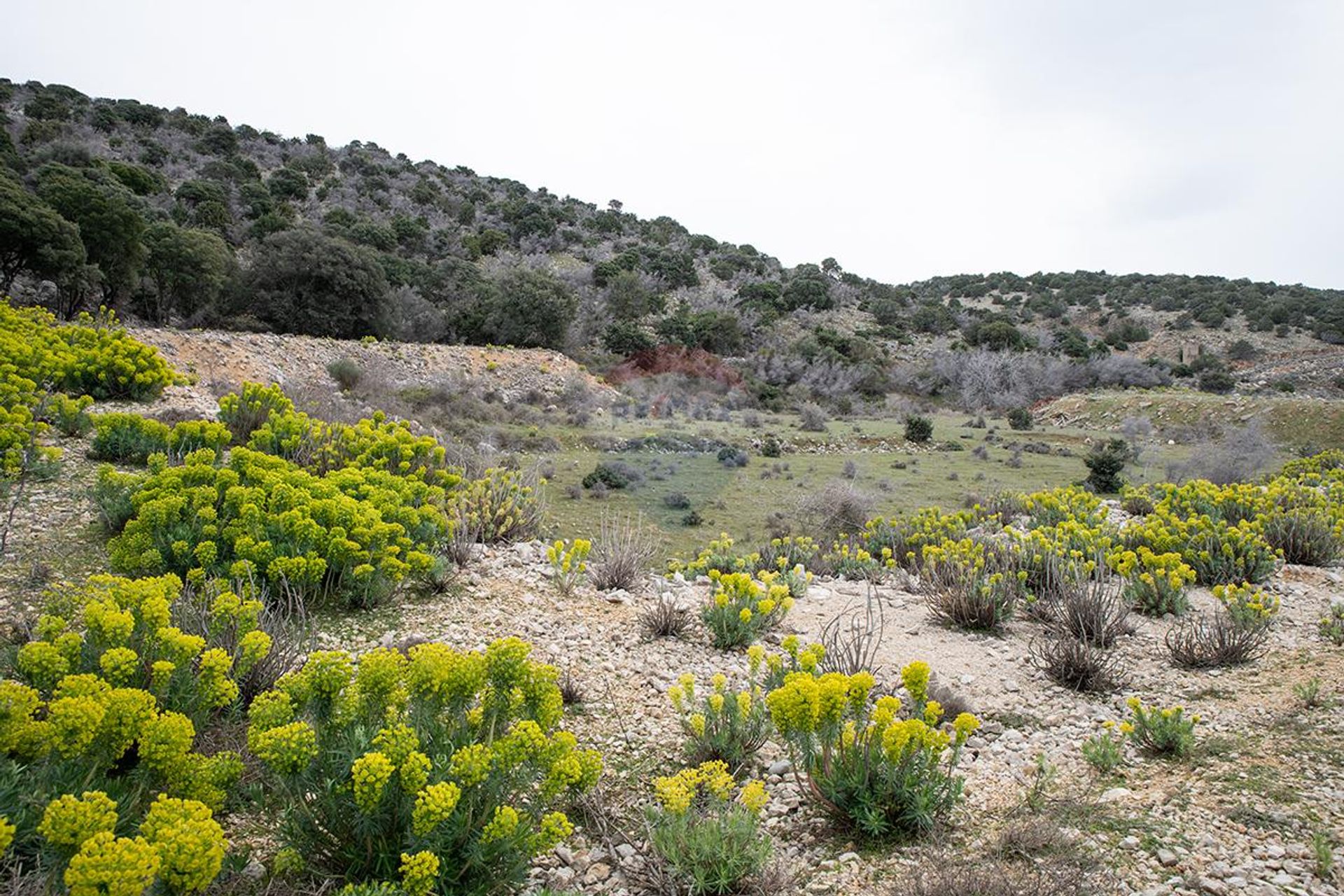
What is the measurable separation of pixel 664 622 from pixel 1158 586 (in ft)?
14.3

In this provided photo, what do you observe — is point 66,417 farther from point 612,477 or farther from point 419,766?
point 612,477

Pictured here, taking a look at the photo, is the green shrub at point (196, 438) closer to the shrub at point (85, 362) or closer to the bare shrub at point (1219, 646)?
the shrub at point (85, 362)

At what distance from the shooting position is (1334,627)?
5254 millimetres

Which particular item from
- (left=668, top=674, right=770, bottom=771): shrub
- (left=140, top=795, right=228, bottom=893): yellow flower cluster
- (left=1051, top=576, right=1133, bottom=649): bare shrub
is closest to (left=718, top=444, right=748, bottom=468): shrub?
(left=1051, top=576, right=1133, bottom=649): bare shrub

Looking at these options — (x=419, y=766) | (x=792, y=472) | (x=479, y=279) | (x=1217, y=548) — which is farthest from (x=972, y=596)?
(x=479, y=279)

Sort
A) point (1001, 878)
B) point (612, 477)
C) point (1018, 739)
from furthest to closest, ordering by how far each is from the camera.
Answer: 1. point (612, 477)
2. point (1018, 739)
3. point (1001, 878)

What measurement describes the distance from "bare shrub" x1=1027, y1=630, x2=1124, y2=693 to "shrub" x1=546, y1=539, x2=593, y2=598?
332 cm

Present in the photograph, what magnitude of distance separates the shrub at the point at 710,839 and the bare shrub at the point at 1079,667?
306cm

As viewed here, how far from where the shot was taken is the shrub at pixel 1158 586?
6141 mm

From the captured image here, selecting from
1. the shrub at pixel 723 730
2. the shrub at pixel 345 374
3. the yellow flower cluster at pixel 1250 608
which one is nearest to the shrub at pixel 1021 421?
the yellow flower cluster at pixel 1250 608

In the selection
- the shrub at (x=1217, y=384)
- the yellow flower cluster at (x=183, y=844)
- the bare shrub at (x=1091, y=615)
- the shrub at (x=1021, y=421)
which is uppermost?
the shrub at (x=1217, y=384)

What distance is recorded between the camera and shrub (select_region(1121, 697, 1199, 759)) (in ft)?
11.2

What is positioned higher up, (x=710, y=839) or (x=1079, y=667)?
(x=710, y=839)

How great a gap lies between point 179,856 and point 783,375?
3188 centimetres
